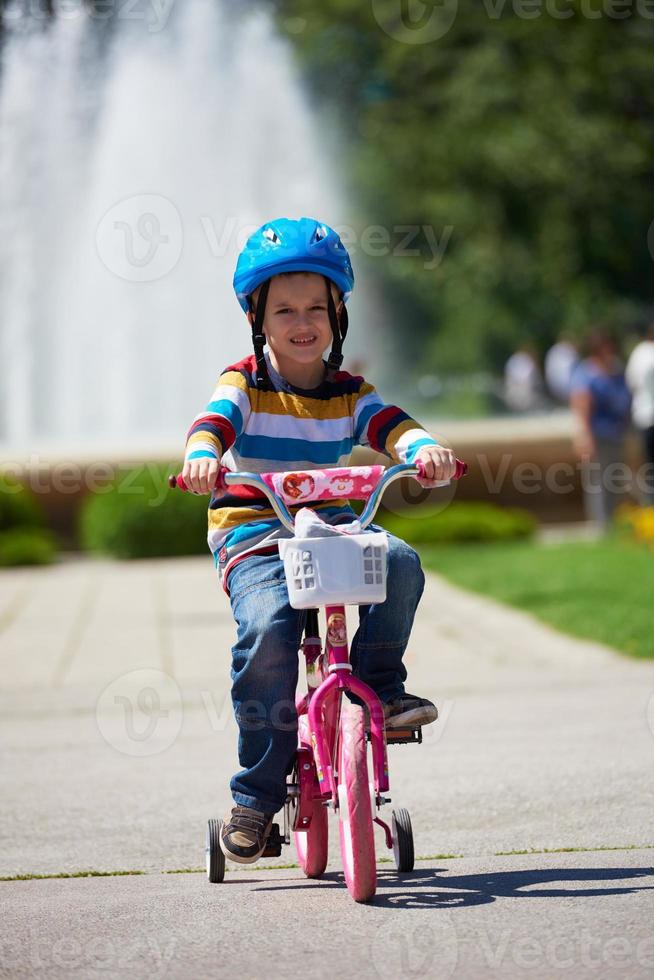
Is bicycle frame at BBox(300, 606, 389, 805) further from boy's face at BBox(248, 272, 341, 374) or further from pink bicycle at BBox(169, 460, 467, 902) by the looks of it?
boy's face at BBox(248, 272, 341, 374)

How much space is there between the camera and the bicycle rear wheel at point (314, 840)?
13.2 ft

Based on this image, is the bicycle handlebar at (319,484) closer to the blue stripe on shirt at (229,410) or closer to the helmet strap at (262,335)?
the blue stripe on shirt at (229,410)

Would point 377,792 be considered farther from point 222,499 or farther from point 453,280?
point 453,280

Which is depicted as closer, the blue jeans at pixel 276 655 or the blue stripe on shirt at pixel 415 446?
the blue jeans at pixel 276 655

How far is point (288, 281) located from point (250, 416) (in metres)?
0.39

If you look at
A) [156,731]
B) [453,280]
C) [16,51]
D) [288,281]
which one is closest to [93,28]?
[16,51]

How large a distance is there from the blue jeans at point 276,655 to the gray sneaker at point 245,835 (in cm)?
3

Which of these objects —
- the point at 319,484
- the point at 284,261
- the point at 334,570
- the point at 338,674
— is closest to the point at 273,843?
the point at 338,674

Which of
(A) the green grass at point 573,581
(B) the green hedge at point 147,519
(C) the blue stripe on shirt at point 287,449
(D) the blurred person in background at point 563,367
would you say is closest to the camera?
(C) the blue stripe on shirt at point 287,449

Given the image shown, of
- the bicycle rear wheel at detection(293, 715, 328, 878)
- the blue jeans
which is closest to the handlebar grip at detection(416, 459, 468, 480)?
the blue jeans

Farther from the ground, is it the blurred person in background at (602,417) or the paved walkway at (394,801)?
the blurred person in background at (602,417)

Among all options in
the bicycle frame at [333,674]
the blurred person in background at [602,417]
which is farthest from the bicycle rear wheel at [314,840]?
the blurred person in background at [602,417]

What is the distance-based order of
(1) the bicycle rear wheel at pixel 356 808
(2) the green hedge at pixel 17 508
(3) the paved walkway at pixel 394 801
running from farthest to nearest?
(2) the green hedge at pixel 17 508
(1) the bicycle rear wheel at pixel 356 808
(3) the paved walkway at pixel 394 801

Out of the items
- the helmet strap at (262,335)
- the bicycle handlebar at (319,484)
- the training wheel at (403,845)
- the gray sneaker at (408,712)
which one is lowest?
the training wheel at (403,845)
